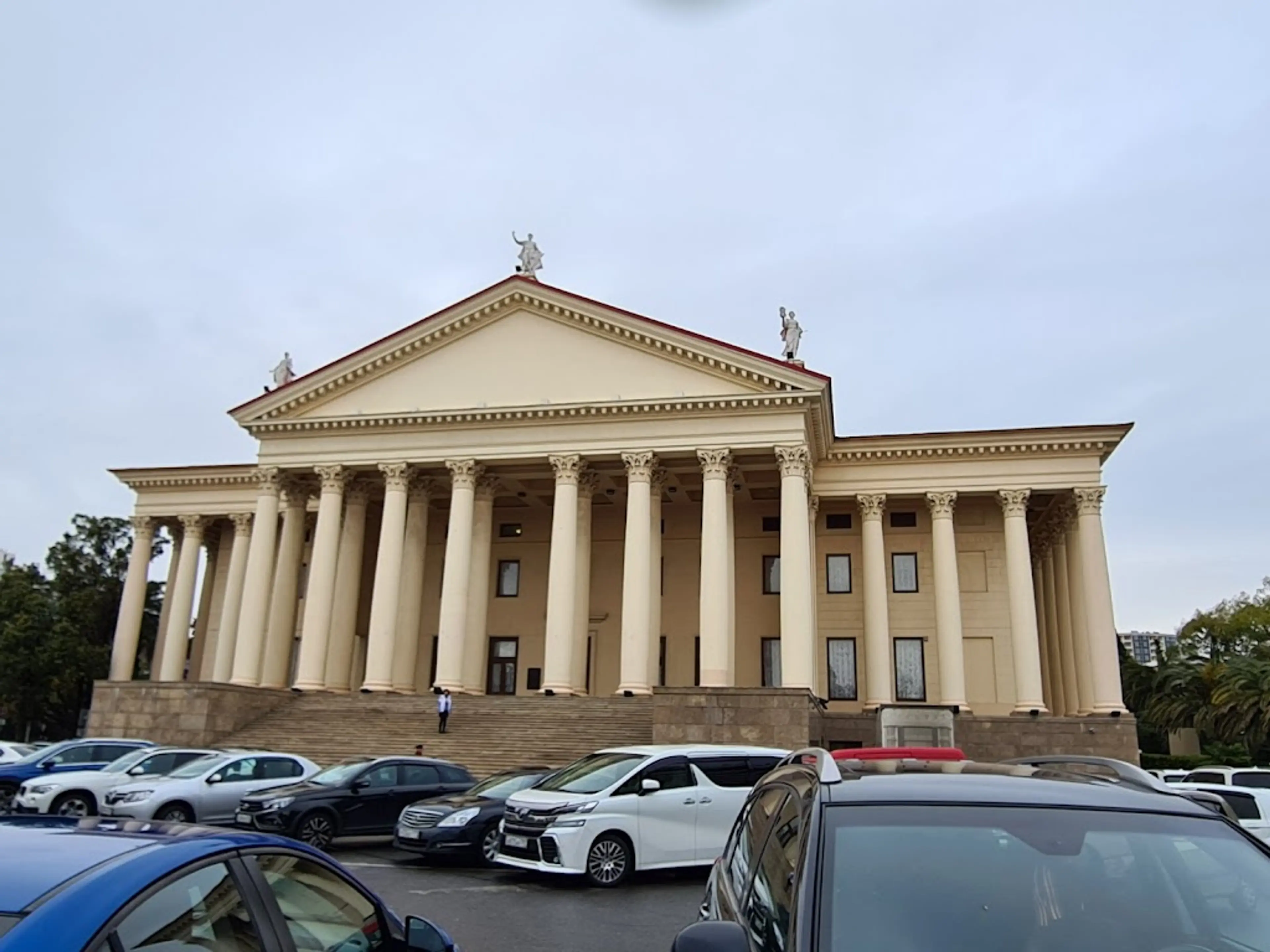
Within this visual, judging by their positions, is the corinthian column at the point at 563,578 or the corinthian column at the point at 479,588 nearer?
the corinthian column at the point at 563,578

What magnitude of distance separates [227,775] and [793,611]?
17527 mm

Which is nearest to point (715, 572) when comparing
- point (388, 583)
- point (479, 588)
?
point (479, 588)

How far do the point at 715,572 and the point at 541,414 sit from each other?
8.16 m

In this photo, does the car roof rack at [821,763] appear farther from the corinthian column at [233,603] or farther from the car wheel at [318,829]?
the corinthian column at [233,603]

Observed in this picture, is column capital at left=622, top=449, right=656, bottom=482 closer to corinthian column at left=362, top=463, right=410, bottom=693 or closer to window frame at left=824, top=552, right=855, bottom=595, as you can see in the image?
corinthian column at left=362, top=463, right=410, bottom=693

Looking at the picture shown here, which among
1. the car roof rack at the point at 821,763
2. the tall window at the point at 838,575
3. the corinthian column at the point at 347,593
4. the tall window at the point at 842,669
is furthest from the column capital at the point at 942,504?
the car roof rack at the point at 821,763

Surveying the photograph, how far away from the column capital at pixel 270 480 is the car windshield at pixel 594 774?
2450cm

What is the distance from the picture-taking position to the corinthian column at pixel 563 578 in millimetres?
31391

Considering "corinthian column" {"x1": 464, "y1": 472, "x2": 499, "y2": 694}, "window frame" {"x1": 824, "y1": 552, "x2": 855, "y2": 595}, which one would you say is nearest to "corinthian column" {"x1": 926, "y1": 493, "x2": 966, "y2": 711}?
"window frame" {"x1": 824, "y1": 552, "x2": 855, "y2": 595}

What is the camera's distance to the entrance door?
38719 mm

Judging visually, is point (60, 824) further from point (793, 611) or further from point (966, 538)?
point (966, 538)

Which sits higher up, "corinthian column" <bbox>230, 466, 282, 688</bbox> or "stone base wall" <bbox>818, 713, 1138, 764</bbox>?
"corinthian column" <bbox>230, 466, 282, 688</bbox>

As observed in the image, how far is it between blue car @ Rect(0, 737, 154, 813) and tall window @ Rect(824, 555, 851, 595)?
78.1 feet

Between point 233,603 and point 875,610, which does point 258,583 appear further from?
point 875,610
